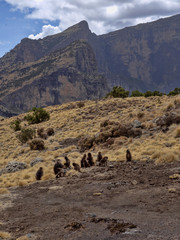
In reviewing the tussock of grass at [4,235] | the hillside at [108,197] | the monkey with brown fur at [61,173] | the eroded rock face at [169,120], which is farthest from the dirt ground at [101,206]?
the eroded rock face at [169,120]

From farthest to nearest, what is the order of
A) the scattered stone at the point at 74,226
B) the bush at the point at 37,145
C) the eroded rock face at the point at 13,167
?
the bush at the point at 37,145 < the eroded rock face at the point at 13,167 < the scattered stone at the point at 74,226

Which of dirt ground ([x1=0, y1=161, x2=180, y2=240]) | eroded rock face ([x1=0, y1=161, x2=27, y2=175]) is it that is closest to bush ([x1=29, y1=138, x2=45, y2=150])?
eroded rock face ([x1=0, y1=161, x2=27, y2=175])

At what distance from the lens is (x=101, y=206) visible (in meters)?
9.77

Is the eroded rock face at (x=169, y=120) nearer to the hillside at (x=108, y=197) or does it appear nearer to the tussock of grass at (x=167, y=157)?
the hillside at (x=108, y=197)

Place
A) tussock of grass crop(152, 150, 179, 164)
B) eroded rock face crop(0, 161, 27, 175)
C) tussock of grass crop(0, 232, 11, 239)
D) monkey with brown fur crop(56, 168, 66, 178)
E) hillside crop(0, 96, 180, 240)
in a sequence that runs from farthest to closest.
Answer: eroded rock face crop(0, 161, 27, 175)
monkey with brown fur crop(56, 168, 66, 178)
tussock of grass crop(152, 150, 179, 164)
tussock of grass crop(0, 232, 11, 239)
hillside crop(0, 96, 180, 240)

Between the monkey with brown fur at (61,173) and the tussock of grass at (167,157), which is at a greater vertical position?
the tussock of grass at (167,157)

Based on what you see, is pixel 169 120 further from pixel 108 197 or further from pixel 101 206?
pixel 101 206

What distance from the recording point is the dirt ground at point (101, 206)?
7.21m

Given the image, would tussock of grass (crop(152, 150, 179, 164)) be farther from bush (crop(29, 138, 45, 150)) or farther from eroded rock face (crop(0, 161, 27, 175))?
bush (crop(29, 138, 45, 150))

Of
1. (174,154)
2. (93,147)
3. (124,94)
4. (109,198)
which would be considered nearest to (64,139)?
(93,147)

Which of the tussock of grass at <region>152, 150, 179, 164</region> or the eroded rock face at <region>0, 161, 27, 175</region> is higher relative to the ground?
the tussock of grass at <region>152, 150, 179, 164</region>

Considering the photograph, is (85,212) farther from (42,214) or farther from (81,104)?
(81,104)

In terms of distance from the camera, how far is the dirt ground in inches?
284

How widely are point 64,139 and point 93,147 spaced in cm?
858
